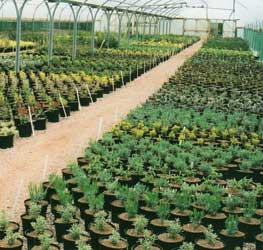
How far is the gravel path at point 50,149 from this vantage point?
6083 mm

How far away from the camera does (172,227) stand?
4.55 meters

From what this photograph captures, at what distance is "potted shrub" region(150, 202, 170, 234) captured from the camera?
4855 mm

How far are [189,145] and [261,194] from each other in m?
1.79

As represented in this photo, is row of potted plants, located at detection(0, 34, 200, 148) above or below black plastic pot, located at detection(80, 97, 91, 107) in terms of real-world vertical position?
above

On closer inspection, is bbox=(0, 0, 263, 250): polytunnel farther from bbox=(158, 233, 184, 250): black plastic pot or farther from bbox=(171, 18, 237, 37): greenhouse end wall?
bbox=(171, 18, 237, 37): greenhouse end wall

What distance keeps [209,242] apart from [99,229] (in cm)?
94

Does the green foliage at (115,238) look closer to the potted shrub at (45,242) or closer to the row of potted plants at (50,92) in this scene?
the potted shrub at (45,242)

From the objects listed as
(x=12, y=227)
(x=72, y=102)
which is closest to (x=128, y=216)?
(x=12, y=227)

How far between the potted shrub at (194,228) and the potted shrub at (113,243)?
0.63 m

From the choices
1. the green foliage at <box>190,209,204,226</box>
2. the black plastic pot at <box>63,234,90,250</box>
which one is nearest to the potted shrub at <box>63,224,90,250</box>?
the black plastic pot at <box>63,234,90,250</box>

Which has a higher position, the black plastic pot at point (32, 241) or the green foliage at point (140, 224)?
the green foliage at point (140, 224)

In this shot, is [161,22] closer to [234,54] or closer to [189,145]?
[234,54]

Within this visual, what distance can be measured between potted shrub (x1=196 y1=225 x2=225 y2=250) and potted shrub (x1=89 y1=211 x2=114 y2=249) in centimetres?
77

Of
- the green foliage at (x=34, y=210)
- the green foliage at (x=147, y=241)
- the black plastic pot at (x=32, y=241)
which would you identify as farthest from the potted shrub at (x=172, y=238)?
the green foliage at (x=34, y=210)
